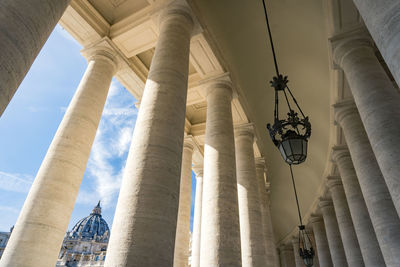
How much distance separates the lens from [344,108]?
29.9 meters

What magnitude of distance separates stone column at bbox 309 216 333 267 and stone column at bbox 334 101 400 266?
39.9 m

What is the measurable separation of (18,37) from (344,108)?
101ft

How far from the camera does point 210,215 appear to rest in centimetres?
2020

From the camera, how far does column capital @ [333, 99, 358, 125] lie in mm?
29656

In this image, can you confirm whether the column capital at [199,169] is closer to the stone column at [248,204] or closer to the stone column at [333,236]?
the stone column at [248,204]

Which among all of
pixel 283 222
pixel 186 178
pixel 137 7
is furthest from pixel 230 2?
pixel 283 222

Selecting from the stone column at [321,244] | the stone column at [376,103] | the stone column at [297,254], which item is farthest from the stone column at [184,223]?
the stone column at [297,254]

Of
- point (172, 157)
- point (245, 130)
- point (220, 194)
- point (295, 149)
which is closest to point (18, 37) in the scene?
point (172, 157)

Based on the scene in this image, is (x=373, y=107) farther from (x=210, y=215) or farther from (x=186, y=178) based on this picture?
(x=186, y=178)

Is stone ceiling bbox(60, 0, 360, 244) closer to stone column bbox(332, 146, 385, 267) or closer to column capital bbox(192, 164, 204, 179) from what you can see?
column capital bbox(192, 164, 204, 179)

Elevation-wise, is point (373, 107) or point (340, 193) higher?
point (340, 193)

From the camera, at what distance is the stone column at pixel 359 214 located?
29797 millimetres

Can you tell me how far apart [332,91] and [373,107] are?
1442 cm

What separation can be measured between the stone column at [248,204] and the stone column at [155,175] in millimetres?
17072
